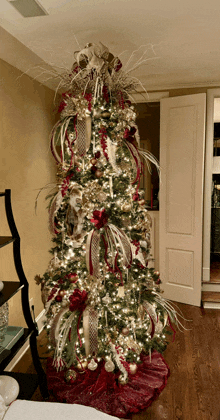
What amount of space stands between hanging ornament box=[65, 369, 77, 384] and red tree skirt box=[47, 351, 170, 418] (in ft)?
0.08

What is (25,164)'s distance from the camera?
8.82 ft

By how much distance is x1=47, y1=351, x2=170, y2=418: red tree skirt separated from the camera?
6.67ft

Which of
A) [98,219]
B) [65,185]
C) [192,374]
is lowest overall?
[192,374]

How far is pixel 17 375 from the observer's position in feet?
6.76

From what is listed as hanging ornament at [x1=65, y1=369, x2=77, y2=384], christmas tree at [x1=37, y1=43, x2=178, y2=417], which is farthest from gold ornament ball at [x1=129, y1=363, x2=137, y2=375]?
hanging ornament at [x1=65, y1=369, x2=77, y2=384]

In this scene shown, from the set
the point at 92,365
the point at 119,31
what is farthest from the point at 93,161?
the point at 92,365

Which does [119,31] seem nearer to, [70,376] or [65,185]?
[65,185]

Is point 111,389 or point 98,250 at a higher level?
point 98,250

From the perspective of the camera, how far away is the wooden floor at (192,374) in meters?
2.01

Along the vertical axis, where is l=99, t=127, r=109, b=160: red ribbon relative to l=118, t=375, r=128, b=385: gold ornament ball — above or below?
above

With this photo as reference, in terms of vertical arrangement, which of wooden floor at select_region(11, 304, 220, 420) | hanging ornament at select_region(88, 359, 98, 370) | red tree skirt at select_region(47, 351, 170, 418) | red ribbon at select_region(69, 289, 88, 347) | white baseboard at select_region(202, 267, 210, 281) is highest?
red ribbon at select_region(69, 289, 88, 347)

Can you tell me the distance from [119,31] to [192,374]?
2.48 meters

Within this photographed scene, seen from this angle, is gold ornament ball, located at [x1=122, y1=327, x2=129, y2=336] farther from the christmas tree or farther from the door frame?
the door frame

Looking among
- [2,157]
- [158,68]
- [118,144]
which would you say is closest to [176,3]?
[118,144]
